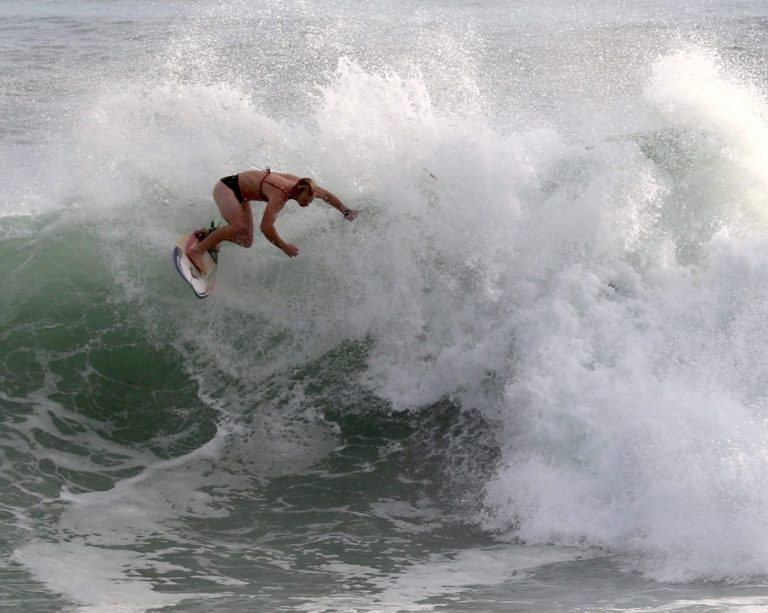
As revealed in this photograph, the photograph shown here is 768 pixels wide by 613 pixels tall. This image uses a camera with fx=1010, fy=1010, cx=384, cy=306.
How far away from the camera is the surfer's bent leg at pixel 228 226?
342 inches

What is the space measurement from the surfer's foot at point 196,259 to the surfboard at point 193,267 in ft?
0.07

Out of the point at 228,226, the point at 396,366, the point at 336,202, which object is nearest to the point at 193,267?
the point at 228,226

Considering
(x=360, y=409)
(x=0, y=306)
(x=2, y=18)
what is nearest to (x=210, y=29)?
(x=2, y=18)

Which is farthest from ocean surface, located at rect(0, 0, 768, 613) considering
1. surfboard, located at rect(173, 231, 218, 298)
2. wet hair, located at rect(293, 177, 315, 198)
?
wet hair, located at rect(293, 177, 315, 198)

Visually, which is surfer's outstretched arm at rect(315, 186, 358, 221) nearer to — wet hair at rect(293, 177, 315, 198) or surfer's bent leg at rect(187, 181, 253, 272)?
wet hair at rect(293, 177, 315, 198)

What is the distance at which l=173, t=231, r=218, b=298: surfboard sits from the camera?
8.77 m

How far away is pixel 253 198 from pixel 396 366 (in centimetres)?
191

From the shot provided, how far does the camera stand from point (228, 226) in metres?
8.75

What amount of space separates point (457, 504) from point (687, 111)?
5.10 meters

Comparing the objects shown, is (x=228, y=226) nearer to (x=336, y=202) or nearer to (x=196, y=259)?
(x=196, y=259)

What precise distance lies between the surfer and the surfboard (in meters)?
0.05

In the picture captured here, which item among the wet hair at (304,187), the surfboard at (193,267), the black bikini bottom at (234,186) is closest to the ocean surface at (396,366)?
the surfboard at (193,267)

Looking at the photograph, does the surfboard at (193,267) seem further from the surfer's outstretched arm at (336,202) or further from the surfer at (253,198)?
the surfer's outstretched arm at (336,202)

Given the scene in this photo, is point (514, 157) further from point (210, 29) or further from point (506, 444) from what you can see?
point (210, 29)
